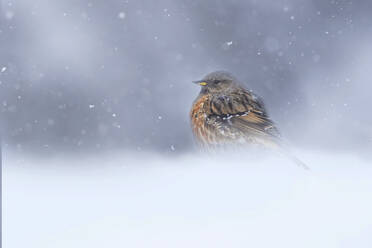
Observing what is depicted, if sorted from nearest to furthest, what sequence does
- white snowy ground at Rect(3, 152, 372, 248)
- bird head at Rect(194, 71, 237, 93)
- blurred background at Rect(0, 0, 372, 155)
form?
white snowy ground at Rect(3, 152, 372, 248)
bird head at Rect(194, 71, 237, 93)
blurred background at Rect(0, 0, 372, 155)

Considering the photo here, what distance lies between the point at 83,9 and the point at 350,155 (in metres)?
2.15

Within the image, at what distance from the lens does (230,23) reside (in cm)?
327

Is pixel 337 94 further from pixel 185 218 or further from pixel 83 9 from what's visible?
pixel 83 9

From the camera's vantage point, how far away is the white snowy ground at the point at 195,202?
2285mm

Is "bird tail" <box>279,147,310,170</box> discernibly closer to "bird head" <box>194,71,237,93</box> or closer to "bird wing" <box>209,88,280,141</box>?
"bird wing" <box>209,88,280,141</box>

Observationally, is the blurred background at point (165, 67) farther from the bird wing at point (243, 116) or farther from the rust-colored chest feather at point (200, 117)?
the rust-colored chest feather at point (200, 117)

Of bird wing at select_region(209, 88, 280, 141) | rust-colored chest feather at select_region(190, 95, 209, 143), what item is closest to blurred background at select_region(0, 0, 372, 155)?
bird wing at select_region(209, 88, 280, 141)

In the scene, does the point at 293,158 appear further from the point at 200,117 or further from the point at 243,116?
the point at 200,117

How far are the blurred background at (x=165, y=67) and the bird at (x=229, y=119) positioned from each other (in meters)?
0.29

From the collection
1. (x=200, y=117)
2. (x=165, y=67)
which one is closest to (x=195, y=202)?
(x=200, y=117)

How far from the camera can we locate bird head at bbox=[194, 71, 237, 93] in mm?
2889

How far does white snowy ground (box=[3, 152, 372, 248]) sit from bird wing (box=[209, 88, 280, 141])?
0.20m

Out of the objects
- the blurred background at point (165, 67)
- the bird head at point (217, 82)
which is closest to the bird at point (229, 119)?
the bird head at point (217, 82)

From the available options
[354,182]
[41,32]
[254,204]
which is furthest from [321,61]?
[41,32]
